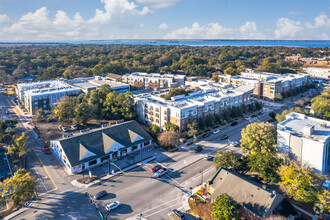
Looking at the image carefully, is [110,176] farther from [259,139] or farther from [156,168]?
[259,139]

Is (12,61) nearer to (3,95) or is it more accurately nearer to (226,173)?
(3,95)

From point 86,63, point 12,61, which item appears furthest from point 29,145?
point 12,61

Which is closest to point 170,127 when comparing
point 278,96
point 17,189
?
point 17,189

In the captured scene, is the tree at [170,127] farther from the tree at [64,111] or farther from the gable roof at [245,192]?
the tree at [64,111]

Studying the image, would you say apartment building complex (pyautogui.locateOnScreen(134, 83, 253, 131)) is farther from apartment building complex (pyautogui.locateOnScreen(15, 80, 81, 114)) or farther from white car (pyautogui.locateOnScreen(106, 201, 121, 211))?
apartment building complex (pyautogui.locateOnScreen(15, 80, 81, 114))

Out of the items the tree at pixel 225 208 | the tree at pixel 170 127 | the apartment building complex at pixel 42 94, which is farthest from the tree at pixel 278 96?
the apartment building complex at pixel 42 94

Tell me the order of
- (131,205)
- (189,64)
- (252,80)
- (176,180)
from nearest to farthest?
1. (131,205)
2. (176,180)
3. (252,80)
4. (189,64)

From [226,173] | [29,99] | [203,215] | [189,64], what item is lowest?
[203,215]

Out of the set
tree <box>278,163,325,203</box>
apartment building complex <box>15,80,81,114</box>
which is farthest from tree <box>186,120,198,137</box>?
apartment building complex <box>15,80,81,114</box>

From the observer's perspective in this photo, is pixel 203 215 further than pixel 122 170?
No
